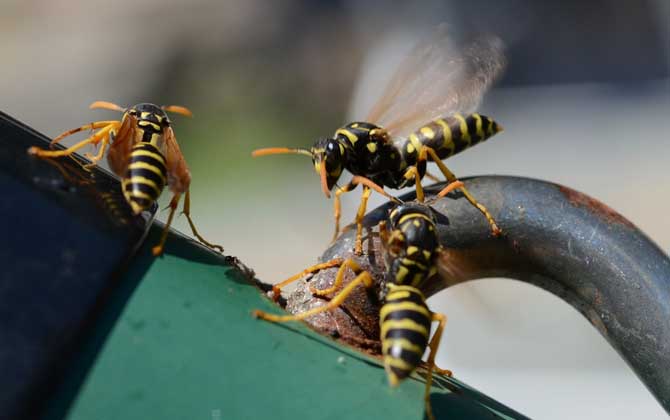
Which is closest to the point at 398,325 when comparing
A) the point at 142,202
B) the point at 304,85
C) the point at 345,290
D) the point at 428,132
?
the point at 345,290

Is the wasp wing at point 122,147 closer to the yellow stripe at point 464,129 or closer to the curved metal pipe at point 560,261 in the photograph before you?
the curved metal pipe at point 560,261

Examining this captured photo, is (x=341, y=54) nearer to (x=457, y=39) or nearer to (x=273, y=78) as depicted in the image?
(x=273, y=78)

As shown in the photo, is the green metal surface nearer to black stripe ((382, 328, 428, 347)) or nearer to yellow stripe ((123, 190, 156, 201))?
yellow stripe ((123, 190, 156, 201))

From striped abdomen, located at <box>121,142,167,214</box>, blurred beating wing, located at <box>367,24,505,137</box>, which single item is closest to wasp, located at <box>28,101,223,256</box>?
striped abdomen, located at <box>121,142,167,214</box>

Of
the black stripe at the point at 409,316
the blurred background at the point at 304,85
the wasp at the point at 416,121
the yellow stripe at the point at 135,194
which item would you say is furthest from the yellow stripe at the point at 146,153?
the blurred background at the point at 304,85

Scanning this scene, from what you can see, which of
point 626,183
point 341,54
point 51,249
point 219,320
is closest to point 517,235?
point 219,320

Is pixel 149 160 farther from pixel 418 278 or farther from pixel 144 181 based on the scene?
pixel 418 278
